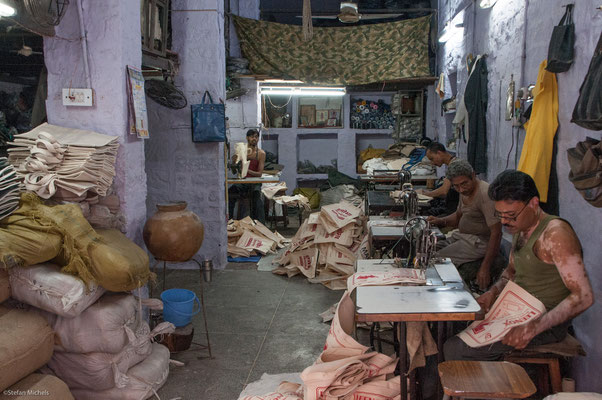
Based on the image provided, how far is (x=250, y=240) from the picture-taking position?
309 inches

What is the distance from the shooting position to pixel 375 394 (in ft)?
9.79

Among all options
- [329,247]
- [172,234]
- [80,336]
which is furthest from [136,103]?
[329,247]

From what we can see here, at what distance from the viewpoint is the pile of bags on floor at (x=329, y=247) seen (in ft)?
20.8

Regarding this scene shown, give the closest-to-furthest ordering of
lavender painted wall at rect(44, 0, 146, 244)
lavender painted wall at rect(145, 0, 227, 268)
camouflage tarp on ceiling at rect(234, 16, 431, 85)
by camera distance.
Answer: lavender painted wall at rect(44, 0, 146, 244) → lavender painted wall at rect(145, 0, 227, 268) → camouflage tarp on ceiling at rect(234, 16, 431, 85)

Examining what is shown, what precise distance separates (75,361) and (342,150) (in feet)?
33.2

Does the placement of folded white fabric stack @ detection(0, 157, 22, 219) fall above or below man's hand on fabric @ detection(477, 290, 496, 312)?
above

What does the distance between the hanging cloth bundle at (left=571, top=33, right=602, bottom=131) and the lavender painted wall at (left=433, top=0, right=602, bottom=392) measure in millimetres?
507

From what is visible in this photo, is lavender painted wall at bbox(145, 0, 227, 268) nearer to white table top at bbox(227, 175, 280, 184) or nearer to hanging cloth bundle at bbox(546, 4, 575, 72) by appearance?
white table top at bbox(227, 175, 280, 184)

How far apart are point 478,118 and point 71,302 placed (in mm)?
5275

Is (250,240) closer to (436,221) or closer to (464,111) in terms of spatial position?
(436,221)

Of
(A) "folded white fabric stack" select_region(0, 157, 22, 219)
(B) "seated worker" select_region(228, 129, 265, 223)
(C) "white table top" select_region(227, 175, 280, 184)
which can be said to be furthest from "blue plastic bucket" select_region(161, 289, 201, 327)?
(B) "seated worker" select_region(228, 129, 265, 223)

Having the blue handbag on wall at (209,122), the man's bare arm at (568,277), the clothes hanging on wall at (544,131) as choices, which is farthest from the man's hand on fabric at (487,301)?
the blue handbag on wall at (209,122)

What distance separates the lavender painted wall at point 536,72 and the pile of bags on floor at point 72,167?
3.33m

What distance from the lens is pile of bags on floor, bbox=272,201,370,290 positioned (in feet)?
20.8
